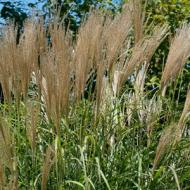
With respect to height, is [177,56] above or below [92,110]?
above

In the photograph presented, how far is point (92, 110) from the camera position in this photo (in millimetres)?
3084

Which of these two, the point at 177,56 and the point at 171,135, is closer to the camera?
the point at 171,135

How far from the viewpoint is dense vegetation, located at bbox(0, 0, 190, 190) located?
2.68m

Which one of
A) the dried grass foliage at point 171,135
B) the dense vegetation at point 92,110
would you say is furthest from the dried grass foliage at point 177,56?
the dried grass foliage at point 171,135

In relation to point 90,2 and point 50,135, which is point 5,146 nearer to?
point 50,135

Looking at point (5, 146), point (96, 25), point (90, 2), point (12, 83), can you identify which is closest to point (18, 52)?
point (12, 83)

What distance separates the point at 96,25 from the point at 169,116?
0.76 metres

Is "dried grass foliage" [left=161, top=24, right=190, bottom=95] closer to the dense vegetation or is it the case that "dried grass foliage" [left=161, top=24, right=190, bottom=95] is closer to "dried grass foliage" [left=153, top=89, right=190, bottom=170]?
the dense vegetation

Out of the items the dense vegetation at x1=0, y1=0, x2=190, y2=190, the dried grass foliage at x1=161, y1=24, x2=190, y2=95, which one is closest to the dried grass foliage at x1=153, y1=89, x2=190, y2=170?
the dense vegetation at x1=0, y1=0, x2=190, y2=190

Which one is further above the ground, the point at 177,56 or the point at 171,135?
the point at 177,56

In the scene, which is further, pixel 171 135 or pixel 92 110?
pixel 92 110

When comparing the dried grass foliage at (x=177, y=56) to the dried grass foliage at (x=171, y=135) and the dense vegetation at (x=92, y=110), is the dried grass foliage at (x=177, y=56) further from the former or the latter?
the dried grass foliage at (x=171, y=135)

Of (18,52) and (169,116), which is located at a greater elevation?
(18,52)

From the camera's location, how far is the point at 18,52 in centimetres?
284
